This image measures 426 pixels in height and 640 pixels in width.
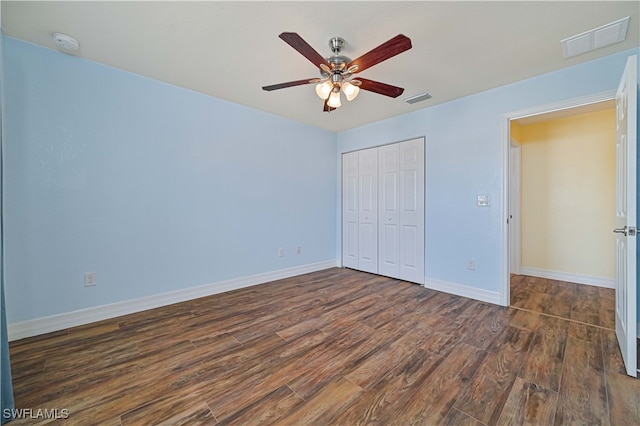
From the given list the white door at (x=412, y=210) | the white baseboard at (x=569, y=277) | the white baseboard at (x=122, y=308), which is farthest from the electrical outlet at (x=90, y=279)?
the white baseboard at (x=569, y=277)

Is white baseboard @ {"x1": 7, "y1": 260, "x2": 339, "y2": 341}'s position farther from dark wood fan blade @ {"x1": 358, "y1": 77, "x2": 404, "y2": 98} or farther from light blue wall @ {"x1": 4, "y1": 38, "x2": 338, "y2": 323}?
dark wood fan blade @ {"x1": 358, "y1": 77, "x2": 404, "y2": 98}

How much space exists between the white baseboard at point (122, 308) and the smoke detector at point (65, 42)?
2.34m

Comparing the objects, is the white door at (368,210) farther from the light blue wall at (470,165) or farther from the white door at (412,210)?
the light blue wall at (470,165)

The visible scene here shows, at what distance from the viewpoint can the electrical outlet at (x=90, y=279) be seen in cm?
243

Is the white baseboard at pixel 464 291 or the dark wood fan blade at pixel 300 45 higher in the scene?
the dark wood fan blade at pixel 300 45

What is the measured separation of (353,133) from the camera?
4480 mm

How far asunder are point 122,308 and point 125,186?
4.07ft

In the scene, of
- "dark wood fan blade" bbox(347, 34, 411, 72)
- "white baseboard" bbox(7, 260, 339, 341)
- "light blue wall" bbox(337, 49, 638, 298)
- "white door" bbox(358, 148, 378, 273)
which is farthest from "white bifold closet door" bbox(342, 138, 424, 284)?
"dark wood fan blade" bbox(347, 34, 411, 72)

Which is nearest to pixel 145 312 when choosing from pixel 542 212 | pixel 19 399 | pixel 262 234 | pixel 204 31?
pixel 19 399

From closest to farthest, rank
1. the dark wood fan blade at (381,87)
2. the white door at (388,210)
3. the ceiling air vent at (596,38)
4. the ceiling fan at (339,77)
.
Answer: the ceiling fan at (339,77) < the ceiling air vent at (596,38) < the dark wood fan blade at (381,87) < the white door at (388,210)

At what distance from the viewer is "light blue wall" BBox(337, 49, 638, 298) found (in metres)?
2.63

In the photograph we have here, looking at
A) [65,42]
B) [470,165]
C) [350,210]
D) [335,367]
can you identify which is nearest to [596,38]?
[470,165]

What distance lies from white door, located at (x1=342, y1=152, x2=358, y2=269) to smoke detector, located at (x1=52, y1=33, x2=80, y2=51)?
3574mm

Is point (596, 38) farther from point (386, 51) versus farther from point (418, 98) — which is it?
point (386, 51)
